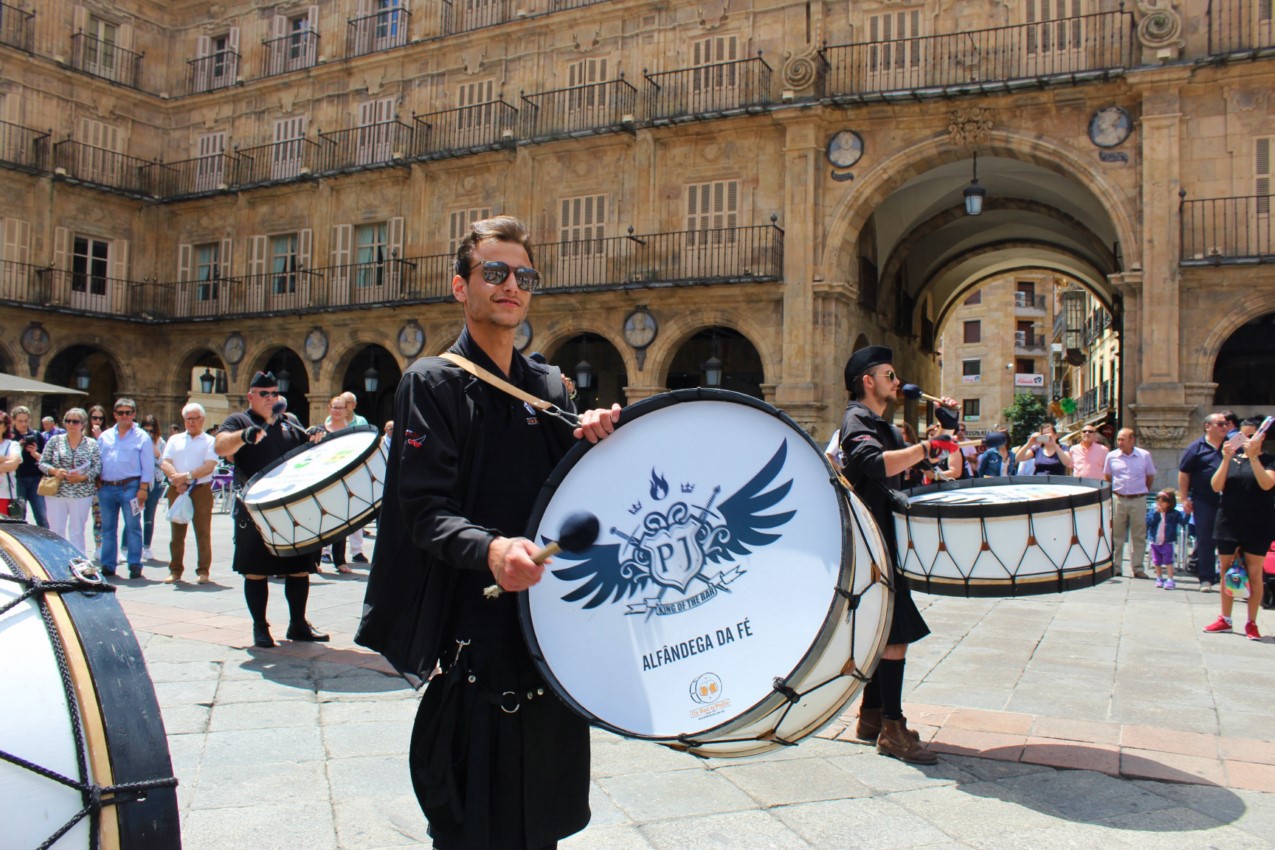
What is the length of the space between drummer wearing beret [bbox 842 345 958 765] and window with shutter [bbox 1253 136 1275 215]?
631 inches

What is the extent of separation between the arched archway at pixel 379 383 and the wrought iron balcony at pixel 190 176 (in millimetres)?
5760

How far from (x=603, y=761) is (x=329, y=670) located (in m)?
2.38

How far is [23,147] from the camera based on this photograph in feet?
84.1

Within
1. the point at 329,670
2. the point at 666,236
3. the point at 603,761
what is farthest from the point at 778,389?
the point at 603,761

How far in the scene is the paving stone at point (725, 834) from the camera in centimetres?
347

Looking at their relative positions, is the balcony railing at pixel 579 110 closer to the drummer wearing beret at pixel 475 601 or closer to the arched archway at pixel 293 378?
the arched archway at pixel 293 378

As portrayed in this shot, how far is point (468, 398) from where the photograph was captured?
242cm

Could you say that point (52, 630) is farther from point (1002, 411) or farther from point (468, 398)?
point (1002, 411)

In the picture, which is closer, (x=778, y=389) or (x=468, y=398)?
(x=468, y=398)

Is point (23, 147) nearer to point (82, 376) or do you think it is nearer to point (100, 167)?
point (100, 167)

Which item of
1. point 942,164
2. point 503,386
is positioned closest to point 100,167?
→ point 942,164

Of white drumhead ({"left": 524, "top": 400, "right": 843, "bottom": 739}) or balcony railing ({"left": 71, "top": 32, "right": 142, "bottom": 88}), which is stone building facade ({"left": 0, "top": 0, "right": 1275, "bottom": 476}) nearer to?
balcony railing ({"left": 71, "top": 32, "right": 142, "bottom": 88})

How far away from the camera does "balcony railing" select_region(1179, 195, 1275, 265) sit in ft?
56.2

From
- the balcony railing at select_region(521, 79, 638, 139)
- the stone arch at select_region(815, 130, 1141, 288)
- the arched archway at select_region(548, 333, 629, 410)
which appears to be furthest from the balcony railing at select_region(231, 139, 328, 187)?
the stone arch at select_region(815, 130, 1141, 288)
